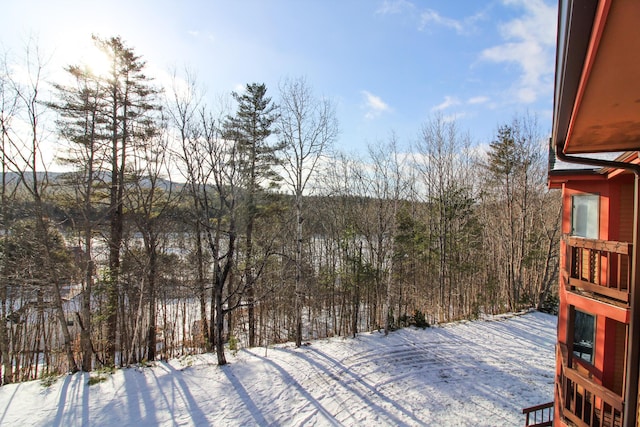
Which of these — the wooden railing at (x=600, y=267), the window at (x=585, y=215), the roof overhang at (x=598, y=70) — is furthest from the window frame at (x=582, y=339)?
the roof overhang at (x=598, y=70)

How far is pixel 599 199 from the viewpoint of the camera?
449 centimetres

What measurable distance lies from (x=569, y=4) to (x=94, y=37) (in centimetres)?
1265

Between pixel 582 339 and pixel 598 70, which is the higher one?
pixel 598 70

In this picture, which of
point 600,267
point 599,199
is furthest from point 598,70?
point 599,199

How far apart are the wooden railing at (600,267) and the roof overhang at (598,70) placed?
81.4 inches

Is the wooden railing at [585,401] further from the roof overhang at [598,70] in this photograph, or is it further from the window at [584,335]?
the roof overhang at [598,70]

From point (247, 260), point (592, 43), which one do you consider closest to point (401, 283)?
point (247, 260)

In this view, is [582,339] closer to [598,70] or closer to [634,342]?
[634,342]

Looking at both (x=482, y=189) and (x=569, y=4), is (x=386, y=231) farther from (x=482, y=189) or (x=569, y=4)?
(x=569, y=4)

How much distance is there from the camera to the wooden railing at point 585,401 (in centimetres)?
331

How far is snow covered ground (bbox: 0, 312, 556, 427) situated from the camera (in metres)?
6.10

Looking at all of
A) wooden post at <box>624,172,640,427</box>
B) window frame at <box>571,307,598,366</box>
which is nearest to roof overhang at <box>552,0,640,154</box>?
wooden post at <box>624,172,640,427</box>

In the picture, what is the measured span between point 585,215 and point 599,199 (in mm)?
439

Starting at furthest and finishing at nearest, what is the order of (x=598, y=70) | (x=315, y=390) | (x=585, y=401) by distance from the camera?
(x=315, y=390) < (x=585, y=401) < (x=598, y=70)
